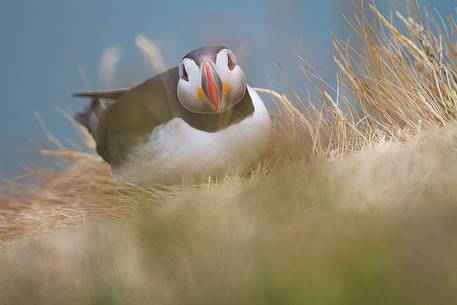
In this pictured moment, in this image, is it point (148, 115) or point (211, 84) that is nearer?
point (211, 84)

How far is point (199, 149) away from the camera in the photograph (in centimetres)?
218

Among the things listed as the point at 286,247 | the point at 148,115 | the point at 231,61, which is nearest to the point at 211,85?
the point at 231,61

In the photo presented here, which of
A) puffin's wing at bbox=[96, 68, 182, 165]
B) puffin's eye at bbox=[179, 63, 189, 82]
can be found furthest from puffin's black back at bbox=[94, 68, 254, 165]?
puffin's eye at bbox=[179, 63, 189, 82]

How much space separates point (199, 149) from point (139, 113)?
325 millimetres

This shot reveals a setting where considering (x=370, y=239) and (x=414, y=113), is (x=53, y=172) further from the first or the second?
(x=370, y=239)

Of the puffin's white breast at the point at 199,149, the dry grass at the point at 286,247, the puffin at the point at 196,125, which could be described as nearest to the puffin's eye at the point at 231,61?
the puffin at the point at 196,125

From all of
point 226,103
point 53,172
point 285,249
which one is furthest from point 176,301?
point 53,172

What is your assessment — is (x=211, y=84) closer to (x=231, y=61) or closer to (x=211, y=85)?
(x=211, y=85)

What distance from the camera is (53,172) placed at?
414 centimetres

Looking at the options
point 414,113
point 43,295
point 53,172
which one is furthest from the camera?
point 53,172

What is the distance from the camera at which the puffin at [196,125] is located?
2.09m

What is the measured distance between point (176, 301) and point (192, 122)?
131cm

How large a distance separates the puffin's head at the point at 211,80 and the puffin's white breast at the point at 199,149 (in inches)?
3.7

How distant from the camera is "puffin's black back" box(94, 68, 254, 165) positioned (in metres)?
2.22
